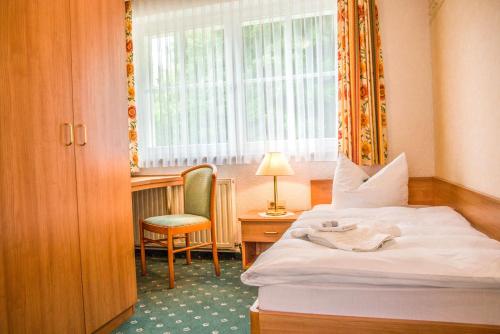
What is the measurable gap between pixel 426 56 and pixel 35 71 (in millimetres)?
2882

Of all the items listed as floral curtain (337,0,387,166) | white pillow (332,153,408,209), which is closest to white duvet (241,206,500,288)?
white pillow (332,153,408,209)

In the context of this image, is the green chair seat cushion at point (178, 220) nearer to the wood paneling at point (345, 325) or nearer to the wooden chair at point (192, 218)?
the wooden chair at point (192, 218)

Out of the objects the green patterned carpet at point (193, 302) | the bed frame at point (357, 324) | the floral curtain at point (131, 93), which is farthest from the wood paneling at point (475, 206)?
the floral curtain at point (131, 93)

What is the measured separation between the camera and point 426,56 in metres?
3.21

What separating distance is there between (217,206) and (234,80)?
120 centimetres

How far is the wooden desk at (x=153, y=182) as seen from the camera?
298 cm

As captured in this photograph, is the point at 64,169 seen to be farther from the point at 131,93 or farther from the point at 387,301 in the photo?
the point at 131,93

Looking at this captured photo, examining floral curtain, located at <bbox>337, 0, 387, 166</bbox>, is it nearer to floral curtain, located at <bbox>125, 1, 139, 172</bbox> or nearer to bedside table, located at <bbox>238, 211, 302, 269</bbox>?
bedside table, located at <bbox>238, 211, 302, 269</bbox>

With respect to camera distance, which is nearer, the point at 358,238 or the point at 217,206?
the point at 358,238

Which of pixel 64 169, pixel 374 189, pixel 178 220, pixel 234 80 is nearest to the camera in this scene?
pixel 64 169

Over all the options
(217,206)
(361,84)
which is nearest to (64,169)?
(217,206)

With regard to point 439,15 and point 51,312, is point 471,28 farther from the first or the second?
point 51,312

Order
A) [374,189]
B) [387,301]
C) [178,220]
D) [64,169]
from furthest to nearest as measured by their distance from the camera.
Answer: [178,220], [374,189], [64,169], [387,301]

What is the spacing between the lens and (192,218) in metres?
3.15
